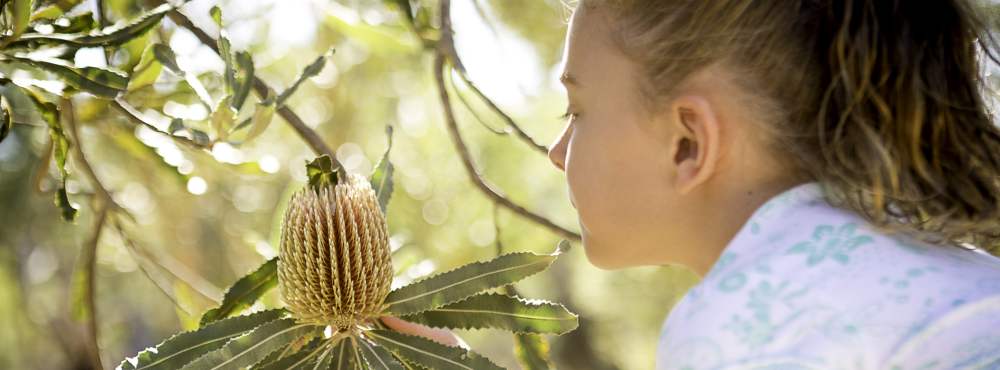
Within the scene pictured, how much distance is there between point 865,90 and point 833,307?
204 millimetres

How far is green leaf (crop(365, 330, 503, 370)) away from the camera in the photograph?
96cm

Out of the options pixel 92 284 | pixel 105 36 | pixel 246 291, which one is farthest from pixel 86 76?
pixel 92 284

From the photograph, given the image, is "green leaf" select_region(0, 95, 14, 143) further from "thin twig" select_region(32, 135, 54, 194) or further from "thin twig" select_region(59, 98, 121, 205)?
"thin twig" select_region(32, 135, 54, 194)

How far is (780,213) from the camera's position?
0.88m

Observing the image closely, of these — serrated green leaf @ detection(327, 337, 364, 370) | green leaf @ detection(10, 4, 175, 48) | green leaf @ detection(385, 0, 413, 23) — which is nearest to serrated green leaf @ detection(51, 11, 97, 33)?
green leaf @ detection(10, 4, 175, 48)

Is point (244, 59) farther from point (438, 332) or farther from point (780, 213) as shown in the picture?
point (780, 213)

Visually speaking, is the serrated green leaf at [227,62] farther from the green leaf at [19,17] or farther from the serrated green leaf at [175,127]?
the green leaf at [19,17]

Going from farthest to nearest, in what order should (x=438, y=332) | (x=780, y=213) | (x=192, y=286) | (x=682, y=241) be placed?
(x=192, y=286), (x=438, y=332), (x=682, y=241), (x=780, y=213)

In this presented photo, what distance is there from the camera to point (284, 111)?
48.7 inches

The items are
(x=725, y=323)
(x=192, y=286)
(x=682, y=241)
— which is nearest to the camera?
(x=725, y=323)

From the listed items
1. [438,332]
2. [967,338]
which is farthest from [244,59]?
[967,338]

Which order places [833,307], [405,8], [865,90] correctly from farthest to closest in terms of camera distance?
1. [405,8]
2. [865,90]
3. [833,307]

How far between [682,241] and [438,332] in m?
0.31

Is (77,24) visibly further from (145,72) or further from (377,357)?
(377,357)
